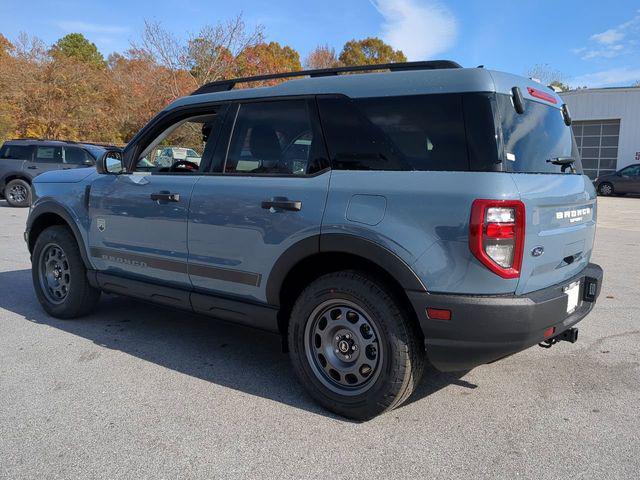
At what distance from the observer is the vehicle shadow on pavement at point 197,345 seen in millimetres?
3691

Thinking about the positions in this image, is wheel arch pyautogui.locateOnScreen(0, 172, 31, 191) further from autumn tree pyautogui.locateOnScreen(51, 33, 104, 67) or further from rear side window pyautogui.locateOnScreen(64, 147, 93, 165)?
autumn tree pyautogui.locateOnScreen(51, 33, 104, 67)

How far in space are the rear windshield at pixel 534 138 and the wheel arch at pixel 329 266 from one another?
783mm

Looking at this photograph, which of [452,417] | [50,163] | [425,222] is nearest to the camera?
[425,222]

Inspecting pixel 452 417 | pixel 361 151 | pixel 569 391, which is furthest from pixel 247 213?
pixel 569 391

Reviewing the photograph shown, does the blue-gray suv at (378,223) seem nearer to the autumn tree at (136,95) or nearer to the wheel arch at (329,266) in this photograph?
the wheel arch at (329,266)

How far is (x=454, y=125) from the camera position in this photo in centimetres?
291

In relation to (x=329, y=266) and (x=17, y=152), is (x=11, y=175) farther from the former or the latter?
(x=329, y=266)

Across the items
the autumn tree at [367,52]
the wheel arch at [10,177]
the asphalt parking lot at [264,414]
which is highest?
the autumn tree at [367,52]

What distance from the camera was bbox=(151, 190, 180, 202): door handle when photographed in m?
3.95

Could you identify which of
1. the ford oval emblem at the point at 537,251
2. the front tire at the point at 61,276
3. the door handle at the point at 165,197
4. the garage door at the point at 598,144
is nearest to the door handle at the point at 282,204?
the door handle at the point at 165,197

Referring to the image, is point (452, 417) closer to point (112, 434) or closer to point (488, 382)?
point (488, 382)

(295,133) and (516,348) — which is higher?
(295,133)

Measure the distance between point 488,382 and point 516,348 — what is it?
3.08ft

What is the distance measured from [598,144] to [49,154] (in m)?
27.2
